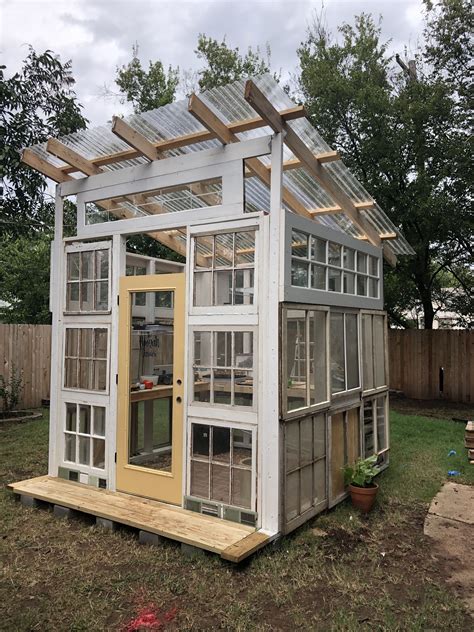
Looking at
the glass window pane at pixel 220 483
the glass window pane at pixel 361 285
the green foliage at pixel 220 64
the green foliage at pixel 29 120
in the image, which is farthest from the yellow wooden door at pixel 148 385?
the green foliage at pixel 220 64

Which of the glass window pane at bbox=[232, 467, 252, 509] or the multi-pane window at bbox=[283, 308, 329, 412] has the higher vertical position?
the multi-pane window at bbox=[283, 308, 329, 412]

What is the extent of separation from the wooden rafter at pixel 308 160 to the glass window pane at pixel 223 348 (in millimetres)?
1597

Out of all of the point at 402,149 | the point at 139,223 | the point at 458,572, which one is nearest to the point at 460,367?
the point at 402,149

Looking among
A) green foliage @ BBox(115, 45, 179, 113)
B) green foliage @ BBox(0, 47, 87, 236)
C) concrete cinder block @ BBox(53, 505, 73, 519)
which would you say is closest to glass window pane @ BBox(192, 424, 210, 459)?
concrete cinder block @ BBox(53, 505, 73, 519)

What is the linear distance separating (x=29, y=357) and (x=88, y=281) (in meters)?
5.16

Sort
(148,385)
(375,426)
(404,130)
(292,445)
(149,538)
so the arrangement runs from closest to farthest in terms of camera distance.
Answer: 1. (149,538)
2. (292,445)
3. (148,385)
4. (375,426)
5. (404,130)

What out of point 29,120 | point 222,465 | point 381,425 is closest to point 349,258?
point 381,425

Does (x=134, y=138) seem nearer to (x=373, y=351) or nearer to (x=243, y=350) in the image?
(x=243, y=350)

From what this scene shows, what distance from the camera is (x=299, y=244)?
3.96 meters

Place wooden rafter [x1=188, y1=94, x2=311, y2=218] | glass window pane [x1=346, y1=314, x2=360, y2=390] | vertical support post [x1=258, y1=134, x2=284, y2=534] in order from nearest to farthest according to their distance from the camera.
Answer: wooden rafter [x1=188, y1=94, x2=311, y2=218] < vertical support post [x1=258, y1=134, x2=284, y2=534] < glass window pane [x1=346, y1=314, x2=360, y2=390]

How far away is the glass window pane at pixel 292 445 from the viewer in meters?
3.62

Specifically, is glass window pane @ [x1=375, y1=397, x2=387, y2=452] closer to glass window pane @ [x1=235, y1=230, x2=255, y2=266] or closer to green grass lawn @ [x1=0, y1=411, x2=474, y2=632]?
green grass lawn @ [x1=0, y1=411, x2=474, y2=632]

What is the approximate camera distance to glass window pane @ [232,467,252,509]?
11.9ft

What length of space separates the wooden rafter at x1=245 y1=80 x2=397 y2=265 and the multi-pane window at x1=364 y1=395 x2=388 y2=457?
1.79 m
